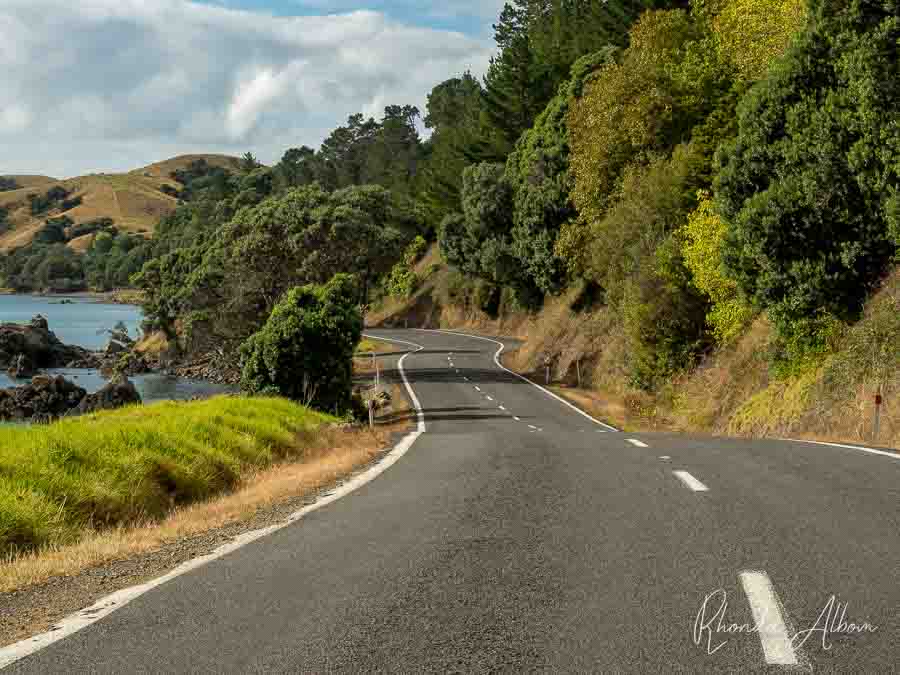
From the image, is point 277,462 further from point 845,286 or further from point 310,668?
point 845,286

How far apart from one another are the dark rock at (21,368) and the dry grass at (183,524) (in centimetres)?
7719

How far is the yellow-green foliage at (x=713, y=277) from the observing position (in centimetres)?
3203

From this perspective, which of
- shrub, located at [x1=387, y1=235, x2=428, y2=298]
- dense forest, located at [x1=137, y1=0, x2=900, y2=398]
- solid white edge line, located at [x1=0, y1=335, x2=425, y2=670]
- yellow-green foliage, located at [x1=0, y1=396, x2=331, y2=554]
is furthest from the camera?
shrub, located at [x1=387, y1=235, x2=428, y2=298]

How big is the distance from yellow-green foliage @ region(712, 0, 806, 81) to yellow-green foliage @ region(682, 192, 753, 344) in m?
4.89

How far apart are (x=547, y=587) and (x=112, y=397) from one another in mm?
54039

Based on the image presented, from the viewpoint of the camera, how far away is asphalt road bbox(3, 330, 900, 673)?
417 centimetres

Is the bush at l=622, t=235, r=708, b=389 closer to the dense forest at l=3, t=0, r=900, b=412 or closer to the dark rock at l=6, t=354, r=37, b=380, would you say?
the dense forest at l=3, t=0, r=900, b=412

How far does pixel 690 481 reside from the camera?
9500 millimetres

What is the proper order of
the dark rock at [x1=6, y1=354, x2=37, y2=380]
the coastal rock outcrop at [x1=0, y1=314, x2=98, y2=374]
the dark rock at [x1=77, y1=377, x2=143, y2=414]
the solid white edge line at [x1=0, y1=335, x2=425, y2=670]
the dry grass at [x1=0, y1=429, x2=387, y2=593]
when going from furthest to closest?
the coastal rock outcrop at [x1=0, y1=314, x2=98, y2=374]
the dark rock at [x1=6, y1=354, x2=37, y2=380]
the dark rock at [x1=77, y1=377, x2=143, y2=414]
the dry grass at [x1=0, y1=429, x2=387, y2=593]
the solid white edge line at [x1=0, y1=335, x2=425, y2=670]

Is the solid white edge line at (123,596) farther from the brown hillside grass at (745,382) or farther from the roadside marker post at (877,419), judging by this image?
the brown hillside grass at (745,382)

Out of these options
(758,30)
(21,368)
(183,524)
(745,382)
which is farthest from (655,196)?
(21,368)

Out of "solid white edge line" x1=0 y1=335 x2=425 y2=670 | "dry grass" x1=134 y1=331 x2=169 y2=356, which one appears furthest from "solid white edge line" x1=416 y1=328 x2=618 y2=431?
"dry grass" x1=134 y1=331 x2=169 y2=356

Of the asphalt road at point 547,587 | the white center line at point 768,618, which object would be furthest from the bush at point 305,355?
the white center line at point 768,618

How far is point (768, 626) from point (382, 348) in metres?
70.3
